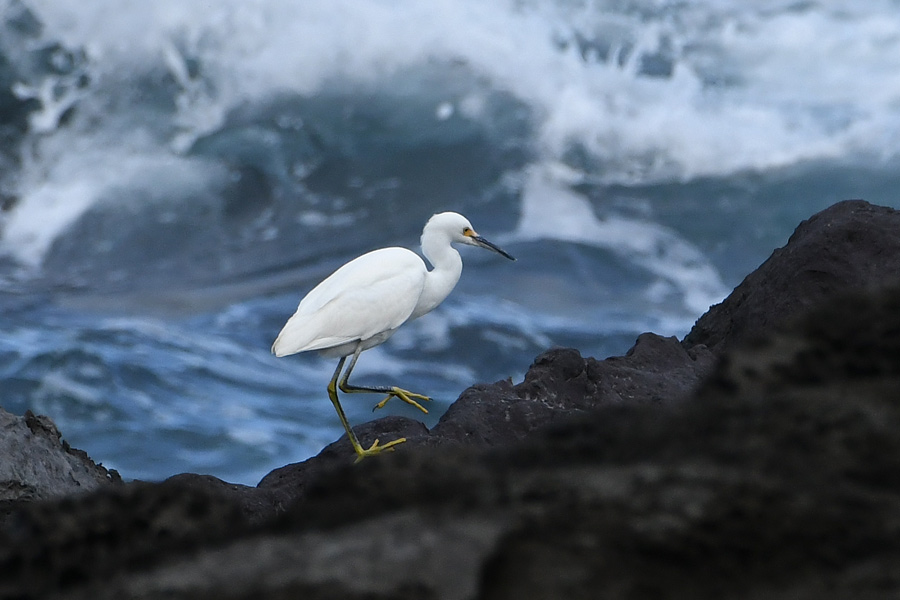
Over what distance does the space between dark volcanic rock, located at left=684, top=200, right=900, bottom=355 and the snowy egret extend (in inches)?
79.6

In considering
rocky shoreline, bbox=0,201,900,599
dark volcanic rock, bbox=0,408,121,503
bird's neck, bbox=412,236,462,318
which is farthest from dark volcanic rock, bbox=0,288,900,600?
bird's neck, bbox=412,236,462,318

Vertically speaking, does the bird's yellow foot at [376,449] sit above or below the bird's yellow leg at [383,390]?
below

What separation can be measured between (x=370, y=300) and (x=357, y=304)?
8 cm

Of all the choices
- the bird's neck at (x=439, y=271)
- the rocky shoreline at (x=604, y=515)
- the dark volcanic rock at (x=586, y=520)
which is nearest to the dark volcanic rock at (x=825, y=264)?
the bird's neck at (x=439, y=271)

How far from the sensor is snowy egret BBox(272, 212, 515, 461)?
623 cm

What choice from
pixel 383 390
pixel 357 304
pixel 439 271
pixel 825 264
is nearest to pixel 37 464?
pixel 357 304

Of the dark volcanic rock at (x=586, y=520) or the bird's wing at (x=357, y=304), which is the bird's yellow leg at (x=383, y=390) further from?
the dark volcanic rock at (x=586, y=520)

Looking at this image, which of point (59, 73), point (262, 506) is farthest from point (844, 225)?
point (59, 73)

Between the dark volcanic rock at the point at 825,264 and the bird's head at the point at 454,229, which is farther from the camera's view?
the bird's head at the point at 454,229

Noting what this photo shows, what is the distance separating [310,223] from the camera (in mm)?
14625

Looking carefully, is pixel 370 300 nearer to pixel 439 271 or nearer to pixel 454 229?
pixel 439 271

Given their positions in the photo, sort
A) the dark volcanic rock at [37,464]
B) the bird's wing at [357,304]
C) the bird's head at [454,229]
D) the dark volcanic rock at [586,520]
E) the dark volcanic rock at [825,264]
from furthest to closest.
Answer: the bird's head at [454,229], the bird's wing at [357,304], the dark volcanic rock at [825,264], the dark volcanic rock at [37,464], the dark volcanic rock at [586,520]

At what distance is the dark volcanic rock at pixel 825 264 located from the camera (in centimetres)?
493

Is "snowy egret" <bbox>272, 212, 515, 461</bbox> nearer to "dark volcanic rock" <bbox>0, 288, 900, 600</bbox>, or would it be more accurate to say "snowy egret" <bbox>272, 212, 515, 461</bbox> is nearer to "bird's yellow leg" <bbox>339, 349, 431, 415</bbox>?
"bird's yellow leg" <bbox>339, 349, 431, 415</bbox>
